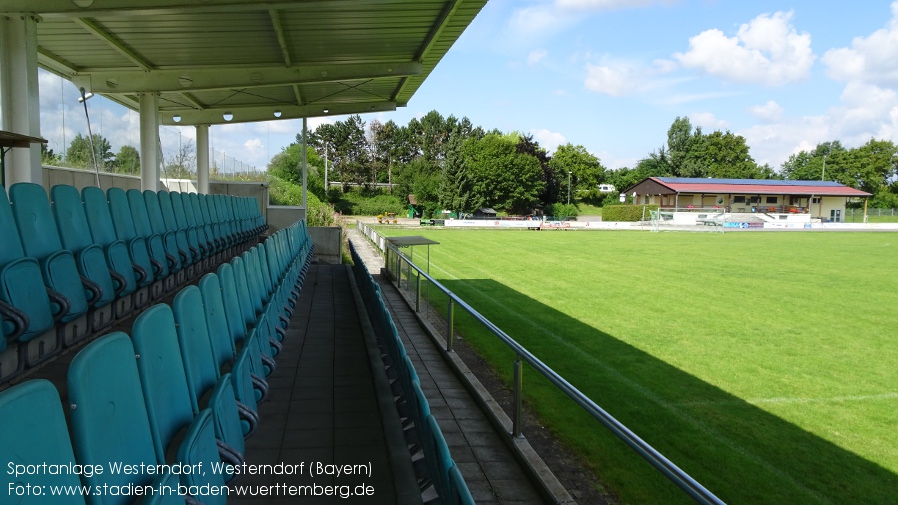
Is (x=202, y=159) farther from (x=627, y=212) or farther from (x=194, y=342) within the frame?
(x=627, y=212)

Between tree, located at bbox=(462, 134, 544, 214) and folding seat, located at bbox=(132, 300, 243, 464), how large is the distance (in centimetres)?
5825

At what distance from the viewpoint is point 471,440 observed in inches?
165

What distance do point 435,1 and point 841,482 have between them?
7773 mm

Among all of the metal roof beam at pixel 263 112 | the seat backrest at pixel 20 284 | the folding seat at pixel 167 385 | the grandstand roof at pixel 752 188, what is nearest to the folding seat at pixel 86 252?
the seat backrest at pixel 20 284

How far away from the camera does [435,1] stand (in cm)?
905

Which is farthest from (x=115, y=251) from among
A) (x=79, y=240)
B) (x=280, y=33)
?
(x=280, y=33)

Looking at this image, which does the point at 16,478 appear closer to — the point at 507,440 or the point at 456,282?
the point at 507,440

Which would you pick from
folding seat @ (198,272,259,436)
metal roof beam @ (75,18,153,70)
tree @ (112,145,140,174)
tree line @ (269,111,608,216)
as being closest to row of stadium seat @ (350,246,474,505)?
folding seat @ (198,272,259,436)

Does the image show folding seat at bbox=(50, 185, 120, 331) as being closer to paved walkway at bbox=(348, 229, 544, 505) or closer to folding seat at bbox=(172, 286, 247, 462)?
folding seat at bbox=(172, 286, 247, 462)

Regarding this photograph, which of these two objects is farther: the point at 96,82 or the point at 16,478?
the point at 96,82

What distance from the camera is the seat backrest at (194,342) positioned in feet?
7.41

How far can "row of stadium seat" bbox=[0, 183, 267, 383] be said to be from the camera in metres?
3.09

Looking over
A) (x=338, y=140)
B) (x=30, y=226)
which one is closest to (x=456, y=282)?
(x=30, y=226)

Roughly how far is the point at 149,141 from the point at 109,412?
42.1ft
